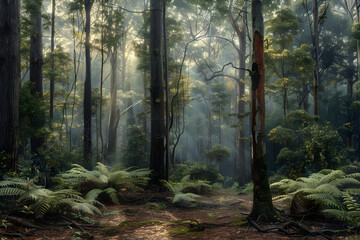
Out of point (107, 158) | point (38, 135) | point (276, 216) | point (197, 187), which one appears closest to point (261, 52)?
point (276, 216)

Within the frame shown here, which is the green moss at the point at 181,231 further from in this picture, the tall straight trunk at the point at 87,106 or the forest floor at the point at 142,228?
the tall straight trunk at the point at 87,106

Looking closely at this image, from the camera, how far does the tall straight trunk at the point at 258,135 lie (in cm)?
473

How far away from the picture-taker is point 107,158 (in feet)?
54.5

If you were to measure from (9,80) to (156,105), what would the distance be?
13.9 feet

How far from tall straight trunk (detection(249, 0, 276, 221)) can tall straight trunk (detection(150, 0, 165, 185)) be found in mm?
4393

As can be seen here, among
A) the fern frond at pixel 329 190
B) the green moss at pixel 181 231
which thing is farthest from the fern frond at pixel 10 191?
the fern frond at pixel 329 190

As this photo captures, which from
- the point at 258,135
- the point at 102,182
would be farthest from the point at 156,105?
the point at 258,135

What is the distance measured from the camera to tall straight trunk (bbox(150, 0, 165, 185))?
28.9ft

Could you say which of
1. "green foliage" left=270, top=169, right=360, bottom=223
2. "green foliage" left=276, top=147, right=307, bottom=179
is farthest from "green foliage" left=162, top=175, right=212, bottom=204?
"green foliage" left=276, top=147, right=307, bottom=179

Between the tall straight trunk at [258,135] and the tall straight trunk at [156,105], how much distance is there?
173 inches

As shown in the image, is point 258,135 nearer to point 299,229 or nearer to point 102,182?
point 299,229

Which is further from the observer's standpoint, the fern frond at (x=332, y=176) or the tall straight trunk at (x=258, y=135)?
the fern frond at (x=332, y=176)

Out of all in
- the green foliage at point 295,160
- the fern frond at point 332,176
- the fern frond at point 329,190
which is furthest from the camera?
the green foliage at point 295,160

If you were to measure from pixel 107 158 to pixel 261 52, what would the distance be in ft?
44.6
